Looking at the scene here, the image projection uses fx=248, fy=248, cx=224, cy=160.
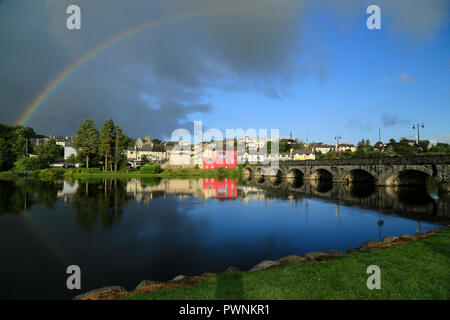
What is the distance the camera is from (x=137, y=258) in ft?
44.3

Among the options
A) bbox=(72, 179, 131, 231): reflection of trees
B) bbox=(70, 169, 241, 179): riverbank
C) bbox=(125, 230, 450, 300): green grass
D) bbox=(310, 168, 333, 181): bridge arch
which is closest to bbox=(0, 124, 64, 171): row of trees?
bbox=(70, 169, 241, 179): riverbank

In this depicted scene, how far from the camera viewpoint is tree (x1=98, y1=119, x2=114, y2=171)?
8169 centimetres

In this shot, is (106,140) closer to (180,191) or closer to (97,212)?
(180,191)

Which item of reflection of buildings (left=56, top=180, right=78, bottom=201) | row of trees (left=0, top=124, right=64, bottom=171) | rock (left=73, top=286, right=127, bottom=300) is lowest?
reflection of buildings (left=56, top=180, right=78, bottom=201)

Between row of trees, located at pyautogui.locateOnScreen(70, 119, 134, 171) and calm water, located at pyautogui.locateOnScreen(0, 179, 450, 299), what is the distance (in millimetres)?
54821

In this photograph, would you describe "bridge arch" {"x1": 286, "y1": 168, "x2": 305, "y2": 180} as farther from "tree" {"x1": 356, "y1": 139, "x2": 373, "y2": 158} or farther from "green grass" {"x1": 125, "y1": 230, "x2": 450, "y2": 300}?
"green grass" {"x1": 125, "y1": 230, "x2": 450, "y2": 300}

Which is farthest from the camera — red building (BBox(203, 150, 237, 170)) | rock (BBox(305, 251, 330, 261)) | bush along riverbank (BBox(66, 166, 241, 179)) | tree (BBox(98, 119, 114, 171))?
red building (BBox(203, 150, 237, 170))

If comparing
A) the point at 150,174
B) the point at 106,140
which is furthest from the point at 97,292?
the point at 106,140

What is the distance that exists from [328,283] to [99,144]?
293ft

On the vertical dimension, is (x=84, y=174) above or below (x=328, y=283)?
above

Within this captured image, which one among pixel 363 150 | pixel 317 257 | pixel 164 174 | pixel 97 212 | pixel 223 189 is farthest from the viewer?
pixel 363 150

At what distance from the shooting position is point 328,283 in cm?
737

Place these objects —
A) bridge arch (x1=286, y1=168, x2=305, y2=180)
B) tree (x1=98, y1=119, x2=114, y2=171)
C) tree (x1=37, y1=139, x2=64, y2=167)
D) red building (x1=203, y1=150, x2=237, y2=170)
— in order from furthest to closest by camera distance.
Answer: red building (x1=203, y1=150, x2=237, y2=170) → tree (x1=37, y1=139, x2=64, y2=167) → tree (x1=98, y1=119, x2=114, y2=171) → bridge arch (x1=286, y1=168, x2=305, y2=180)
